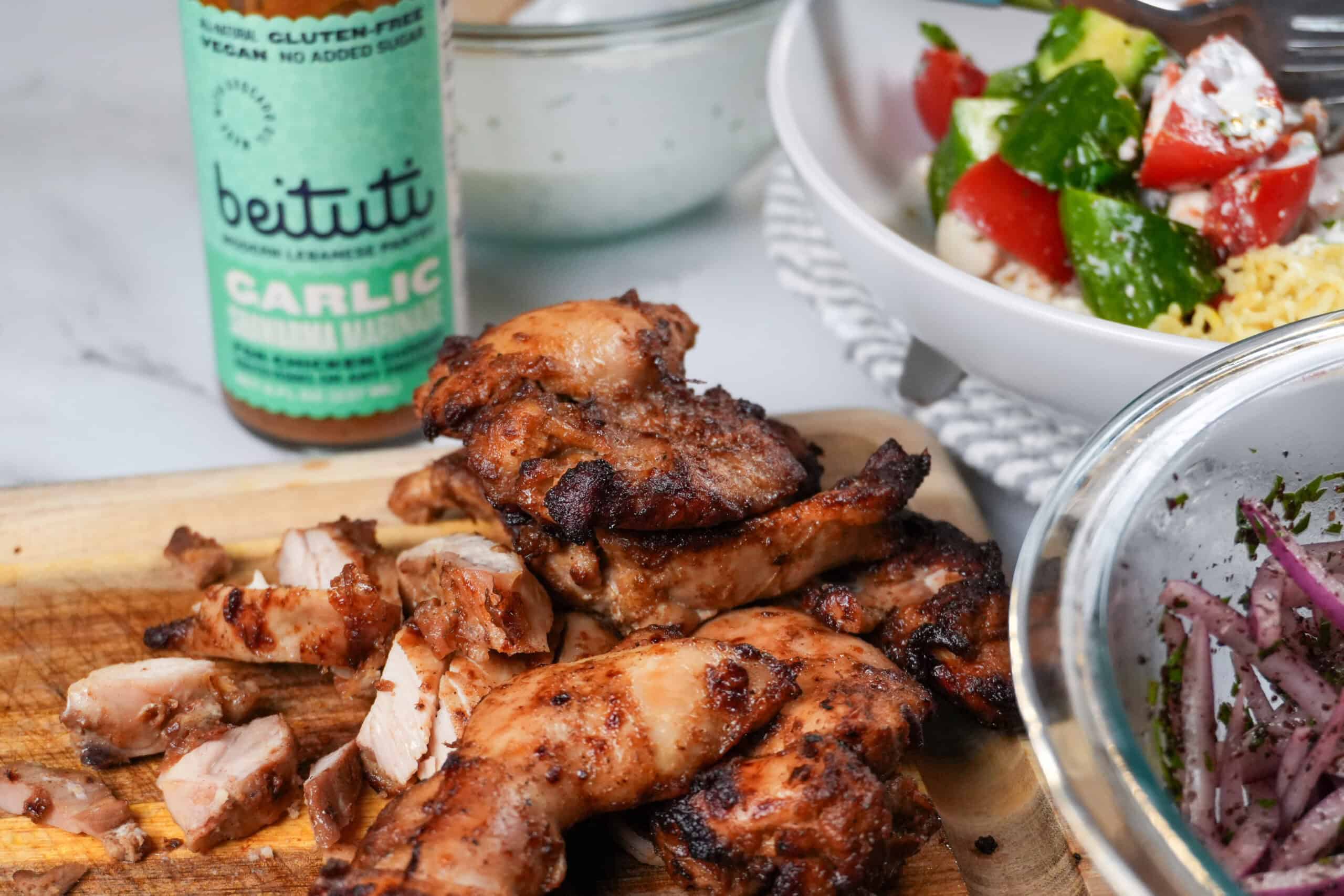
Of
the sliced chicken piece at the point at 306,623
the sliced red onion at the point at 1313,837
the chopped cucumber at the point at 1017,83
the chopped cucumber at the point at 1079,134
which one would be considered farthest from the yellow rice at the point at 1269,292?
the sliced chicken piece at the point at 306,623

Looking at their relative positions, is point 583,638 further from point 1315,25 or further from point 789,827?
point 1315,25

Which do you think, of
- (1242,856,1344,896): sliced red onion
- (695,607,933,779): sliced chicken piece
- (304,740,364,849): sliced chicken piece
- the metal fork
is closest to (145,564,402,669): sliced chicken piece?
(304,740,364,849): sliced chicken piece

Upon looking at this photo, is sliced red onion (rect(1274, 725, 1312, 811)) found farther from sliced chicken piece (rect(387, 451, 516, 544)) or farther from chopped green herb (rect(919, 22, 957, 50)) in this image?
chopped green herb (rect(919, 22, 957, 50))

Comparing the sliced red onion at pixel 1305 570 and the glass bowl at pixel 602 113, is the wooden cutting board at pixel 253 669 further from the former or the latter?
the glass bowl at pixel 602 113

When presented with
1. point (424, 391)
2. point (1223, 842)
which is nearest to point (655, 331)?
point (424, 391)

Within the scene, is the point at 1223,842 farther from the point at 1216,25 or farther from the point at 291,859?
the point at 1216,25

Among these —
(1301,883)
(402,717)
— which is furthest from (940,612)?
(402,717)
